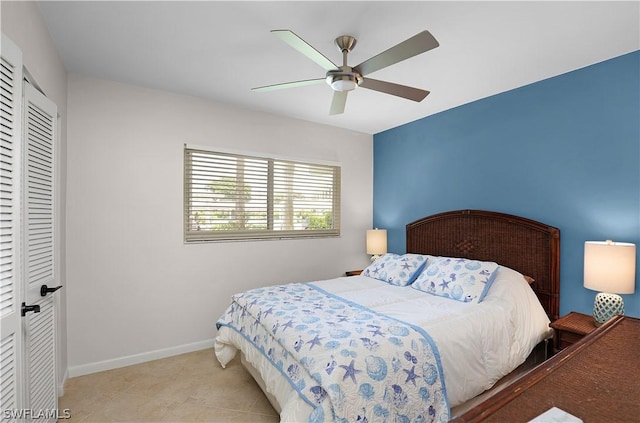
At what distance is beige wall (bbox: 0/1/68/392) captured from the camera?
1515 millimetres

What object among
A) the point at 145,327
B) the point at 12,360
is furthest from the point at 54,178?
the point at 145,327

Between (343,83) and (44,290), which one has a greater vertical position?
(343,83)

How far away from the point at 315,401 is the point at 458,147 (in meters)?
2.95

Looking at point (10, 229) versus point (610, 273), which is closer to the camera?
point (10, 229)

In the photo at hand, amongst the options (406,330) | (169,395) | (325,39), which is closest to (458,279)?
(406,330)

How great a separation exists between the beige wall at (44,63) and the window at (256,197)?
0.99 m

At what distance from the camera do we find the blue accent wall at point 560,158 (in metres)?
2.32

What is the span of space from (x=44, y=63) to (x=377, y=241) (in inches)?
140

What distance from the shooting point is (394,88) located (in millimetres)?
2154

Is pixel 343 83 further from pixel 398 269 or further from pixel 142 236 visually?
pixel 142 236

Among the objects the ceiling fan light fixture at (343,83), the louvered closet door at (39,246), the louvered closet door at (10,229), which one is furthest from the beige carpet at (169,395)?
the ceiling fan light fixture at (343,83)

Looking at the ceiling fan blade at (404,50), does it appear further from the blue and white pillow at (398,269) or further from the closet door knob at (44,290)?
the closet door knob at (44,290)

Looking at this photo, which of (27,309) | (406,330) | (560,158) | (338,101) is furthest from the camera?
(560,158)

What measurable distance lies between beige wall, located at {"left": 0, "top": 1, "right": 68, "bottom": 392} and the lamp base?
3725 millimetres
